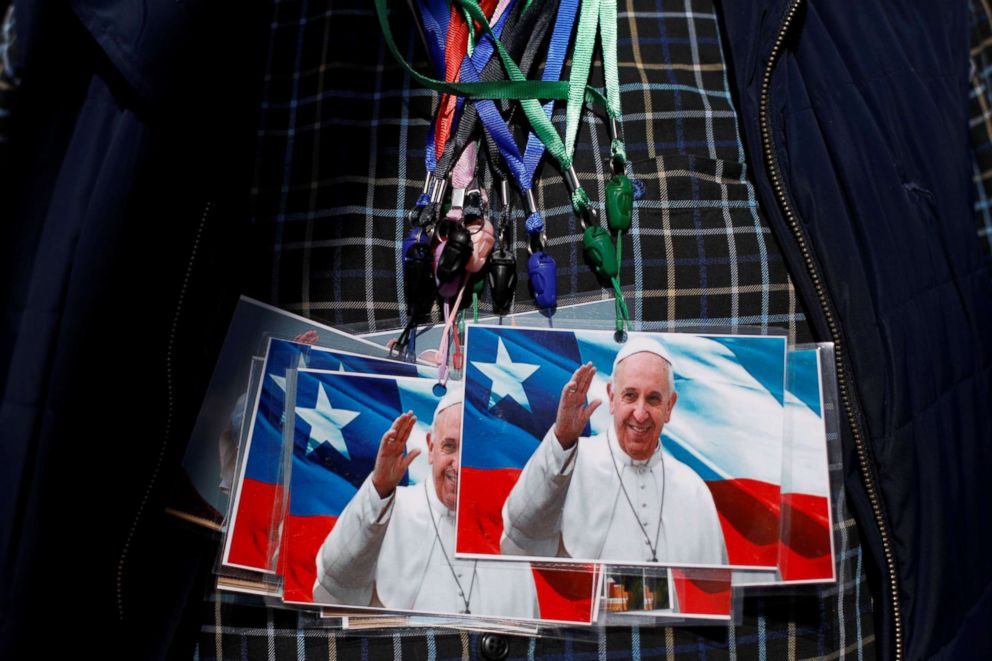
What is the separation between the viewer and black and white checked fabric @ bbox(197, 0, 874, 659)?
77 centimetres

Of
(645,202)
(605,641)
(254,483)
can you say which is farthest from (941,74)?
(254,483)

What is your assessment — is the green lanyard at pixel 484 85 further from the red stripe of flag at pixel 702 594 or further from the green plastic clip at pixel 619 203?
the red stripe of flag at pixel 702 594

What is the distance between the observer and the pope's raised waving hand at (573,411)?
756mm

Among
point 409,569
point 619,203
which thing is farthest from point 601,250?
point 409,569

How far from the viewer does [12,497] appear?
0.69 m

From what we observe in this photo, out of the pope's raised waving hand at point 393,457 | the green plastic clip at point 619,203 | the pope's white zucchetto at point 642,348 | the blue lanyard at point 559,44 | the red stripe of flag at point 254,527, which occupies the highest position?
the blue lanyard at point 559,44

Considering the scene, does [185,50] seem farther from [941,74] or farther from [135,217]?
[941,74]

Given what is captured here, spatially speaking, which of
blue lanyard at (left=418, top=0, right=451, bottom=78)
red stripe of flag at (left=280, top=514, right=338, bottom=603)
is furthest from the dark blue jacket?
red stripe of flag at (left=280, top=514, right=338, bottom=603)

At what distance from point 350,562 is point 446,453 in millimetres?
138

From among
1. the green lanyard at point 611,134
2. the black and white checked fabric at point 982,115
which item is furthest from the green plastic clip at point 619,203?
the black and white checked fabric at point 982,115

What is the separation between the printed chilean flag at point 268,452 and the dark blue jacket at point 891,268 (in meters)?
0.42

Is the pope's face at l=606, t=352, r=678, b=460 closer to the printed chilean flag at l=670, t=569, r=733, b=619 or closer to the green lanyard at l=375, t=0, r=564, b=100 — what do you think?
the printed chilean flag at l=670, t=569, r=733, b=619

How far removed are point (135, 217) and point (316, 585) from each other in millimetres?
384

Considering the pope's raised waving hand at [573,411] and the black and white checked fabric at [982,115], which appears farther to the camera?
the black and white checked fabric at [982,115]
